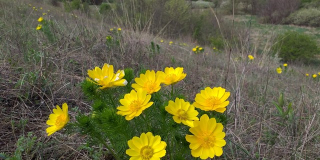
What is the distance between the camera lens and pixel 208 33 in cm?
1397

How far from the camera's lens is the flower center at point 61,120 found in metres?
0.88

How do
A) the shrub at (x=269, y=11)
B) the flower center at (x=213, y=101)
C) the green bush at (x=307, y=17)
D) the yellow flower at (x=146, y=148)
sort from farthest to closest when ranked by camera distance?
the green bush at (x=307, y=17) → the shrub at (x=269, y=11) → the flower center at (x=213, y=101) → the yellow flower at (x=146, y=148)

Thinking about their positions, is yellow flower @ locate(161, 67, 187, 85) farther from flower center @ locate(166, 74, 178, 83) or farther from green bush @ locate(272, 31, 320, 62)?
green bush @ locate(272, 31, 320, 62)

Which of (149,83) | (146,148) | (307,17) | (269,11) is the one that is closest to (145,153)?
(146,148)

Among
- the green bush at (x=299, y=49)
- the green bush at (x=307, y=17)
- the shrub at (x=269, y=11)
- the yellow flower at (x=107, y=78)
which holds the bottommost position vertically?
the green bush at (x=299, y=49)

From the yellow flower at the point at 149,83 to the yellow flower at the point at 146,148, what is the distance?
199 millimetres

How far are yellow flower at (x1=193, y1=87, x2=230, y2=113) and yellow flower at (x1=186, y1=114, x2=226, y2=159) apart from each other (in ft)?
0.20

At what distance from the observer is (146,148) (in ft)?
2.68

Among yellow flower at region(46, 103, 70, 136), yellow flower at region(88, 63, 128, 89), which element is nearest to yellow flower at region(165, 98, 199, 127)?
yellow flower at region(88, 63, 128, 89)

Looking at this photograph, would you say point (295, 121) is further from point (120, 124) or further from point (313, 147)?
point (120, 124)

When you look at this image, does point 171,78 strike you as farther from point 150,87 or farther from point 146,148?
point 146,148

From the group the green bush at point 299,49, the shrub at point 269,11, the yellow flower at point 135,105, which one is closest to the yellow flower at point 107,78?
the yellow flower at point 135,105

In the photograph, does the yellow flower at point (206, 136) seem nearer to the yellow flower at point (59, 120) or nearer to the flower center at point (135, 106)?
the flower center at point (135, 106)

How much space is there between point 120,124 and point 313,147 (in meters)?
1.39
